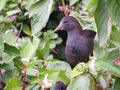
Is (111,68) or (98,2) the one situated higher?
(98,2)

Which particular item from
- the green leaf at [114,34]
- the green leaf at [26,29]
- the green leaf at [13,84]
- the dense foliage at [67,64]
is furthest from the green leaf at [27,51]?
the green leaf at [26,29]

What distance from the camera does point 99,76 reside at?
0.93 meters

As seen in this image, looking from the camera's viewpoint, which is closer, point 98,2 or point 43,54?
point 98,2

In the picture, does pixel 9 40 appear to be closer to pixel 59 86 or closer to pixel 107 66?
pixel 59 86

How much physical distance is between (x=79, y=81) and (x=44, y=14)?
0.18 m

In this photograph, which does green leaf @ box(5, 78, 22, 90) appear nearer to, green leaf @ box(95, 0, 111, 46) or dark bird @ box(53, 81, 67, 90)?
dark bird @ box(53, 81, 67, 90)

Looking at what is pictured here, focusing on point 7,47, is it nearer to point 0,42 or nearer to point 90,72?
point 0,42

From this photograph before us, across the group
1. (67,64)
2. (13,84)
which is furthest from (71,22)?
(13,84)

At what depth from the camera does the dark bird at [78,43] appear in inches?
46.3

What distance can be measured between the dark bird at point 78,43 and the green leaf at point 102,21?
0.19 metres

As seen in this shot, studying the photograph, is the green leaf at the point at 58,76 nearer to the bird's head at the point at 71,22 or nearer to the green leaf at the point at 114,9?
the green leaf at the point at 114,9

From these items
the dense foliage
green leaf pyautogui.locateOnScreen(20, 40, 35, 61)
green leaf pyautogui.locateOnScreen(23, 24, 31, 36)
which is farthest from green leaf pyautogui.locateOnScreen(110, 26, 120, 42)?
green leaf pyautogui.locateOnScreen(23, 24, 31, 36)

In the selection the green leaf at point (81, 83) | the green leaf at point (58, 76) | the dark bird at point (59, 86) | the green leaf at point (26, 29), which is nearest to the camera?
the green leaf at point (81, 83)

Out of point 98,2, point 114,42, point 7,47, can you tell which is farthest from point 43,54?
point 98,2
